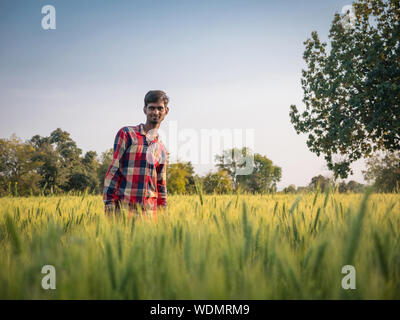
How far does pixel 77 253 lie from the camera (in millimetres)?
1003

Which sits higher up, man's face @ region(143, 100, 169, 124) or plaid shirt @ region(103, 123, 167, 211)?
man's face @ region(143, 100, 169, 124)

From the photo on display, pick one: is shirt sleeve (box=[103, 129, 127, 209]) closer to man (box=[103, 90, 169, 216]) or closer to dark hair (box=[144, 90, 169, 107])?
man (box=[103, 90, 169, 216])

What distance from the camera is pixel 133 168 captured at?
11.6 ft

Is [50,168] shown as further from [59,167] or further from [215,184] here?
[215,184]

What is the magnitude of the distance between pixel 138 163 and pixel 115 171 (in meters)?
0.33

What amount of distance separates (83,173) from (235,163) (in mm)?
38612

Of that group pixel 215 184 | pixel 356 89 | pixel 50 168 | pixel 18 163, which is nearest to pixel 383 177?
pixel 215 184

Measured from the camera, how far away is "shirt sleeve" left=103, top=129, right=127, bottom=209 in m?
3.27

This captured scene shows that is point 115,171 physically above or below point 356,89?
below

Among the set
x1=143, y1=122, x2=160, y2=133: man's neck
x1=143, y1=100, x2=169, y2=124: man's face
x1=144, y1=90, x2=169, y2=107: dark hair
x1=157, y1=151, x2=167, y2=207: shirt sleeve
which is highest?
x1=144, y1=90, x2=169, y2=107: dark hair

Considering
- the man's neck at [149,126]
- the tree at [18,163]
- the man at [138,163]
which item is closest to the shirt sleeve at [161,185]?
the man at [138,163]

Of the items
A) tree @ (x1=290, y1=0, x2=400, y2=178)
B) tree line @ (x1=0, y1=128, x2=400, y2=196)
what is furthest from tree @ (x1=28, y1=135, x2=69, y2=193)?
tree @ (x1=290, y1=0, x2=400, y2=178)

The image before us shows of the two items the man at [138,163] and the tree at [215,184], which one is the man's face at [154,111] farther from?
the tree at [215,184]

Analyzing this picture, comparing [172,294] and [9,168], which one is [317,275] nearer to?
[172,294]
